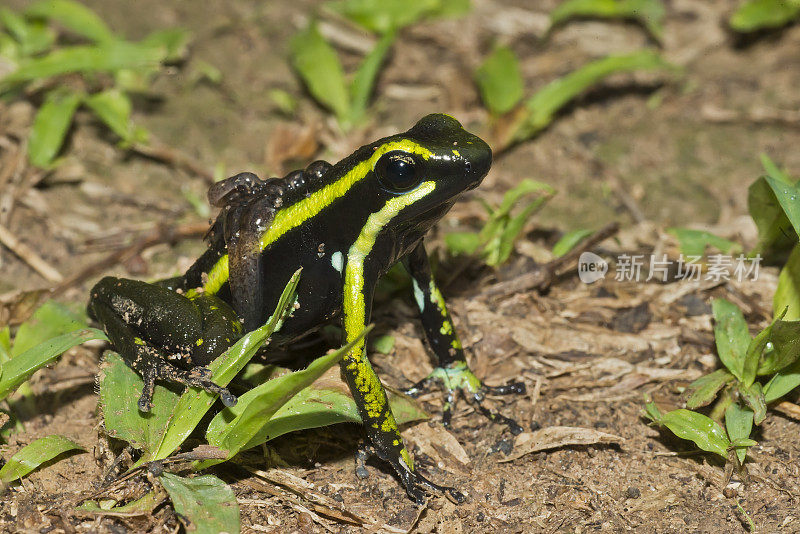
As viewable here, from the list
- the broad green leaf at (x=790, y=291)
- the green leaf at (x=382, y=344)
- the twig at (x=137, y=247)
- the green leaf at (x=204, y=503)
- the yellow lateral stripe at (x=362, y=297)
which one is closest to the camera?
the green leaf at (x=204, y=503)

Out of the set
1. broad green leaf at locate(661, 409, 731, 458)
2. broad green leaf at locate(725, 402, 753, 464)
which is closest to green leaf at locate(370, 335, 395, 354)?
broad green leaf at locate(661, 409, 731, 458)

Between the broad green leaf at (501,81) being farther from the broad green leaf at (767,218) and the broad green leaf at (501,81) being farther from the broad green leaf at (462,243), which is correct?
the broad green leaf at (767,218)

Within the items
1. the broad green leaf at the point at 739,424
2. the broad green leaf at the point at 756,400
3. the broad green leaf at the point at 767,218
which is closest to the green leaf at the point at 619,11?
the broad green leaf at the point at 767,218

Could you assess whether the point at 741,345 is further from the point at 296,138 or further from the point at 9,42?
the point at 9,42

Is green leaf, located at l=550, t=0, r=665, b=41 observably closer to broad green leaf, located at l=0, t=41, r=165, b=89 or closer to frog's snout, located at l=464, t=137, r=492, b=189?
broad green leaf, located at l=0, t=41, r=165, b=89

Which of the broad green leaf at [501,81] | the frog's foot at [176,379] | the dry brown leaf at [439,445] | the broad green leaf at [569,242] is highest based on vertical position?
the broad green leaf at [501,81]
